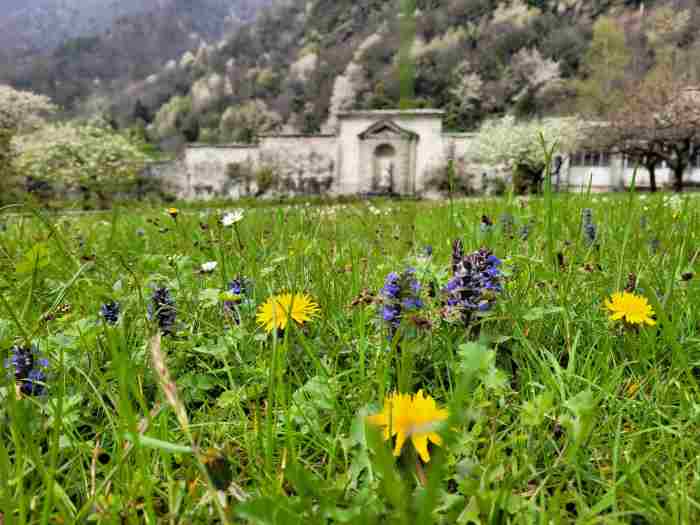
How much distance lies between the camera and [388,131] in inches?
1318

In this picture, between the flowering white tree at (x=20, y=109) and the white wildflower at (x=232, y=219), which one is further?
the flowering white tree at (x=20, y=109)

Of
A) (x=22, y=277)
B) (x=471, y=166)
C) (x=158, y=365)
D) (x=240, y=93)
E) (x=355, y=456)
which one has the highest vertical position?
(x=240, y=93)

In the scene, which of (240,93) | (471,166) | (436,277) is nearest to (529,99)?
(471,166)

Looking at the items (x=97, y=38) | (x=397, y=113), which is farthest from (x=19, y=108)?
(x=97, y=38)

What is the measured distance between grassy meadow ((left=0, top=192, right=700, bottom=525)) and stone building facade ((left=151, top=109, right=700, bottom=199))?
3145 centimetres

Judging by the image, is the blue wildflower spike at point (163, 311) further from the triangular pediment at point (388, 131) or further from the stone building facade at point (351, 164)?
the triangular pediment at point (388, 131)

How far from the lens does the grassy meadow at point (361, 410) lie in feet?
1.82

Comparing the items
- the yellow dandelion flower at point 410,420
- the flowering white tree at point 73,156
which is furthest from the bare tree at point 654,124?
the flowering white tree at point 73,156

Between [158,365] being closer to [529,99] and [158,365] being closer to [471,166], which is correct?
[471,166]

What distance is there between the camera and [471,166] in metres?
Answer: 33.3

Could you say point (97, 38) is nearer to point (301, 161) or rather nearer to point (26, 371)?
point (301, 161)

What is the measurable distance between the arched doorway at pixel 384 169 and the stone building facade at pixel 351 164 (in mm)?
22

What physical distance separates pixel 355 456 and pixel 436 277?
684 millimetres

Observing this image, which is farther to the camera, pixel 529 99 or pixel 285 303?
pixel 529 99
